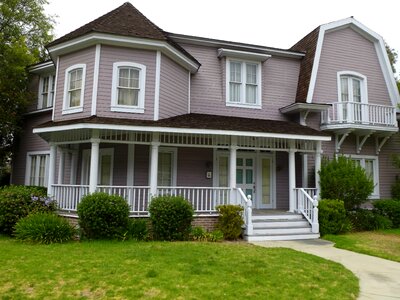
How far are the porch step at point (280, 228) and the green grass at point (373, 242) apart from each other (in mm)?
773

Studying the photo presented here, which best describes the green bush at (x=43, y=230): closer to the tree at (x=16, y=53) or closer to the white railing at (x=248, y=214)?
the white railing at (x=248, y=214)

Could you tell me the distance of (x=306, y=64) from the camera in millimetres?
16125

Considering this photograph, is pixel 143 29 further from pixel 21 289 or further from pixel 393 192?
pixel 393 192

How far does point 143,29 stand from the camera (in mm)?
12438

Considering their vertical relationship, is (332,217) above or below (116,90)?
below

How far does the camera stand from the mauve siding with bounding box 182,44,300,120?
48.7ft

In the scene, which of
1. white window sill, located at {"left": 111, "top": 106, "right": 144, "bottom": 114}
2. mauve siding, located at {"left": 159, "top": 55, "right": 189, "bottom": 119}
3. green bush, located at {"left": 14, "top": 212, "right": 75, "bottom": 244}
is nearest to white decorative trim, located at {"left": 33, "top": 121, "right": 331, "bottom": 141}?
white window sill, located at {"left": 111, "top": 106, "right": 144, "bottom": 114}

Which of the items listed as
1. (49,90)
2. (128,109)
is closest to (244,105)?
(128,109)

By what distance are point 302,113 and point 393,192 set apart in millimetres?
6061

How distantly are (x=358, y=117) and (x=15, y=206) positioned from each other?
45.1 ft

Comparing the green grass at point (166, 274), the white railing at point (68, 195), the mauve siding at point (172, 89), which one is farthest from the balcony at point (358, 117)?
the white railing at point (68, 195)

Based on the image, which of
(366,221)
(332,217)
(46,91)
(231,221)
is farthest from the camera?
(46,91)

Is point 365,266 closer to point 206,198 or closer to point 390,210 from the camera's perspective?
point 206,198

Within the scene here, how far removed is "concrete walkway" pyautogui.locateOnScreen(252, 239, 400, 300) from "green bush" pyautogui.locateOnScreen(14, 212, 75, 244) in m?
5.61
